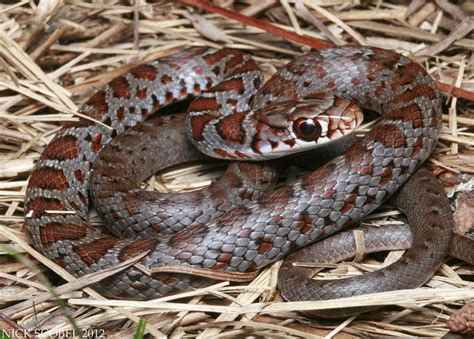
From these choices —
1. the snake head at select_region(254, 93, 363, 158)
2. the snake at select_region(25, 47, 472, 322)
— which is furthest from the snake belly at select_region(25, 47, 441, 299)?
the snake head at select_region(254, 93, 363, 158)

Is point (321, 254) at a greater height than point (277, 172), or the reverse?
point (277, 172)

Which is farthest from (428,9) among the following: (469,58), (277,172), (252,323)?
(252,323)

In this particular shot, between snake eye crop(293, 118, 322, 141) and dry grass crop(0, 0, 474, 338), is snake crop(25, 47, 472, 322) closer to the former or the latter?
snake eye crop(293, 118, 322, 141)

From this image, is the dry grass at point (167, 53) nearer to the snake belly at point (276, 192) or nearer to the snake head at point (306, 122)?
the snake belly at point (276, 192)

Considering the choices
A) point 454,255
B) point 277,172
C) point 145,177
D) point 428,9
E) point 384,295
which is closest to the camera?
point 384,295

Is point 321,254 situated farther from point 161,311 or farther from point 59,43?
point 59,43

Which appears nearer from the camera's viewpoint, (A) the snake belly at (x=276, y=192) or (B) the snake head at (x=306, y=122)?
(A) the snake belly at (x=276, y=192)

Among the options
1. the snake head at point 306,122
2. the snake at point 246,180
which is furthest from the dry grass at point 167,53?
the snake head at point 306,122
